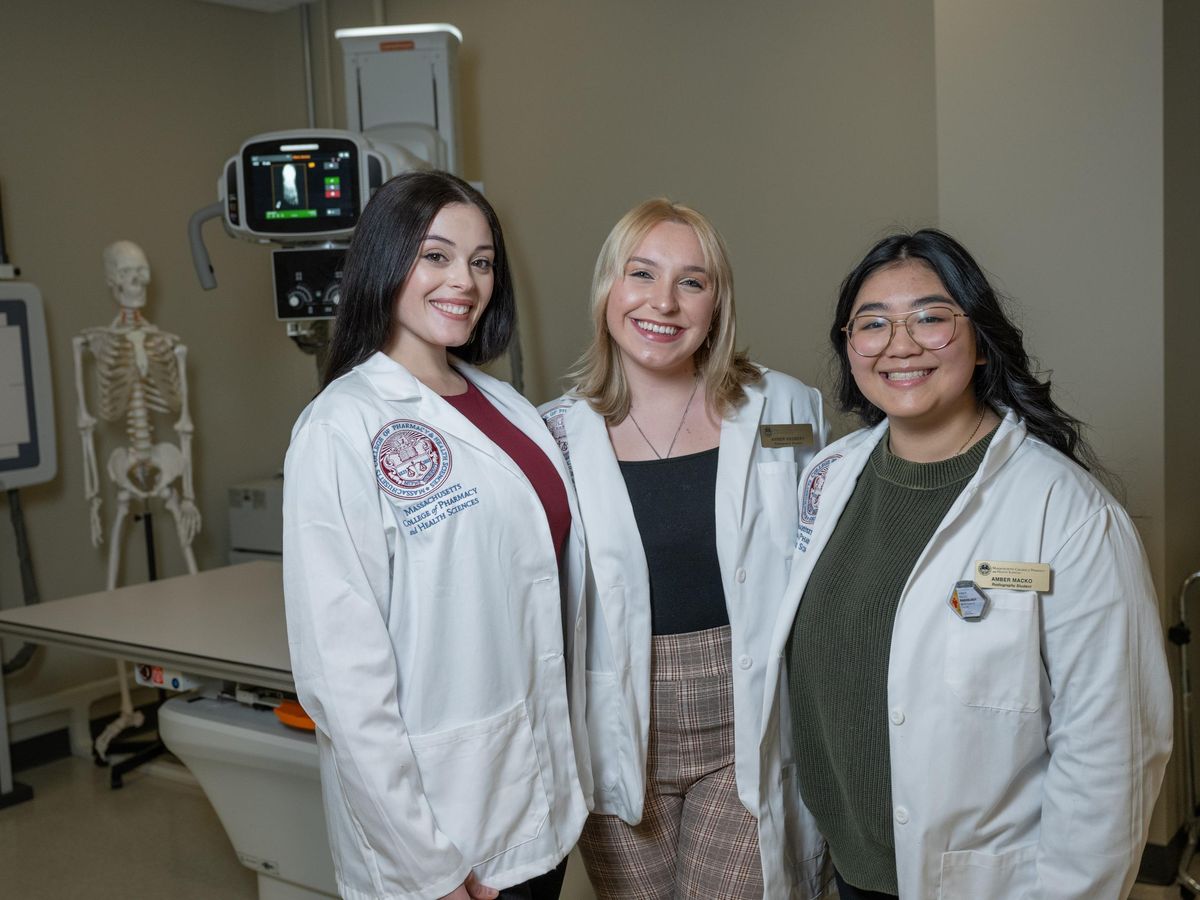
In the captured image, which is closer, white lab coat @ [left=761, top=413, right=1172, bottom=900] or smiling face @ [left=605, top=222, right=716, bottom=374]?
white lab coat @ [left=761, top=413, right=1172, bottom=900]

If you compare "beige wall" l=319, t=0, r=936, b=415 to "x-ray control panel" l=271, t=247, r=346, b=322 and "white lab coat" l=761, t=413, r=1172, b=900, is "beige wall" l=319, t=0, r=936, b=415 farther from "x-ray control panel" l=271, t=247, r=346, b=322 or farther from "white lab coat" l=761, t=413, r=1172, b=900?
"white lab coat" l=761, t=413, r=1172, b=900

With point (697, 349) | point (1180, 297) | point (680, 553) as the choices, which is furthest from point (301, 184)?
point (1180, 297)

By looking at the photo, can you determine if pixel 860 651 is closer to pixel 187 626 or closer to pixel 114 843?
pixel 187 626

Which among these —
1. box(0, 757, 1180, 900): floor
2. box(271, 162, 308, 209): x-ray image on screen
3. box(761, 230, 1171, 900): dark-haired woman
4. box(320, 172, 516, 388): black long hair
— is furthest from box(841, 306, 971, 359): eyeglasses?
box(271, 162, 308, 209): x-ray image on screen

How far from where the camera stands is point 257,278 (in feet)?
16.5

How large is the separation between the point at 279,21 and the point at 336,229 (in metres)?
2.29

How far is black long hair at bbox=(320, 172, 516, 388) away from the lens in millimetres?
1631

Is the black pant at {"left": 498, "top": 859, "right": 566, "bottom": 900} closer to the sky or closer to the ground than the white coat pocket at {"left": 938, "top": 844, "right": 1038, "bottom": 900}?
closer to the ground

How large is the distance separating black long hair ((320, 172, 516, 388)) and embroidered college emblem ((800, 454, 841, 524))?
24.1 inches

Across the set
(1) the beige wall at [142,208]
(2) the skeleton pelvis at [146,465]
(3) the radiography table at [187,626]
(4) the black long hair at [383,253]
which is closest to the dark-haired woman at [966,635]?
(4) the black long hair at [383,253]

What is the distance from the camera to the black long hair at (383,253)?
1.63m

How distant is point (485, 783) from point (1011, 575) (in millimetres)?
749

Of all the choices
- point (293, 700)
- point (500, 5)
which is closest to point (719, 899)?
point (293, 700)

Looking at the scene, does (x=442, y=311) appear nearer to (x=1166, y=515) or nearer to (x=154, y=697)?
(x=1166, y=515)
